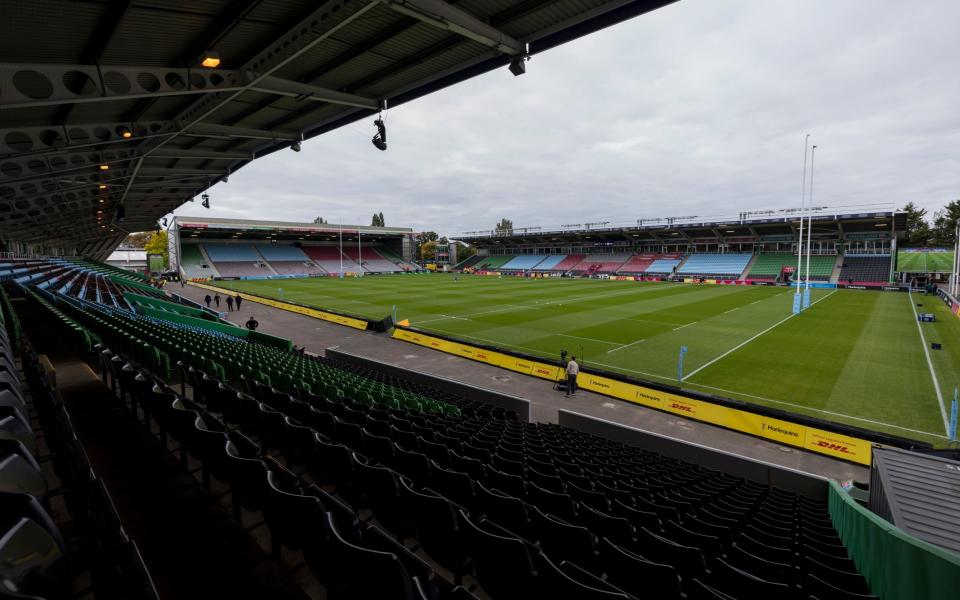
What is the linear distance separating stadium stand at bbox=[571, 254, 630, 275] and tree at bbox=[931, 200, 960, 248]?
55.3 meters

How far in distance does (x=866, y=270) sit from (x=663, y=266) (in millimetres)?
25885

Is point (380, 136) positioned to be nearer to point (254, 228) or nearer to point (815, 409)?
point (815, 409)

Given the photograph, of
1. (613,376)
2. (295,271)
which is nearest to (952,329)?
(613,376)

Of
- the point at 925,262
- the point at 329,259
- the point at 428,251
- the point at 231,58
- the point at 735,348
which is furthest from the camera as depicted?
the point at 428,251

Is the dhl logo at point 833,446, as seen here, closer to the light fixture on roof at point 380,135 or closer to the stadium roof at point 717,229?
the light fixture on roof at point 380,135

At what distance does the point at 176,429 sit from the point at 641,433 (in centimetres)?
965

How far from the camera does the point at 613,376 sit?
15.1m

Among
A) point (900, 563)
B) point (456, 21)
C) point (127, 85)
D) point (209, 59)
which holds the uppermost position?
point (456, 21)

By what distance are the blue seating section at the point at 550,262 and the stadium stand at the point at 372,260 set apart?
29.8m

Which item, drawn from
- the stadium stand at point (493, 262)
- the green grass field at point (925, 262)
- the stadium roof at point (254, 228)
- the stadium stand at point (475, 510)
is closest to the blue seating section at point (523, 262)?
the stadium stand at point (493, 262)

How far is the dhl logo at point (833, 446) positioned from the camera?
10.2 meters

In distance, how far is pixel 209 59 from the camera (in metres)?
8.16

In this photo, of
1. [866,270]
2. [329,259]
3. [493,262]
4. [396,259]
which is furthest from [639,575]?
[396,259]

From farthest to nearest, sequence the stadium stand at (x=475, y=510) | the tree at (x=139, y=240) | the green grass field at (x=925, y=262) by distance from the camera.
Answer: the tree at (x=139, y=240)
the green grass field at (x=925, y=262)
the stadium stand at (x=475, y=510)
